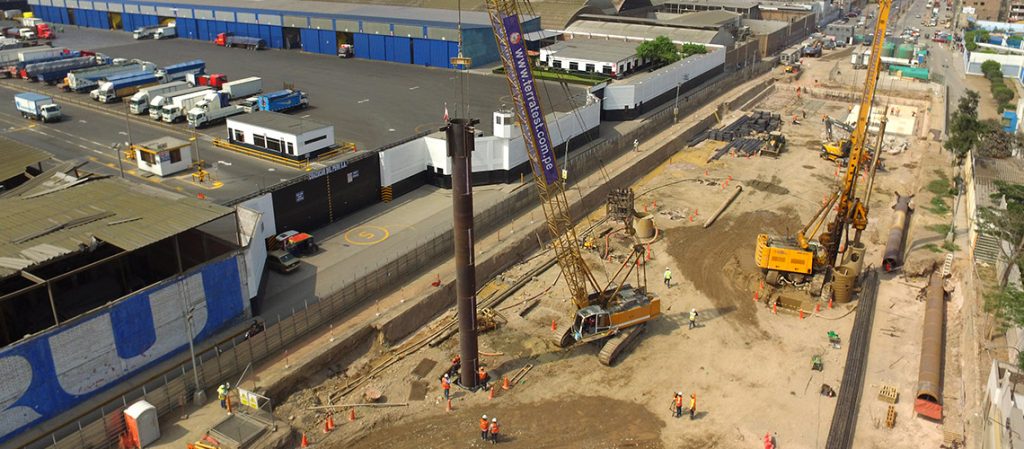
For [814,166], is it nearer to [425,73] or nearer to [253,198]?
[425,73]

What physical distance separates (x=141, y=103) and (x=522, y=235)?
40502 millimetres

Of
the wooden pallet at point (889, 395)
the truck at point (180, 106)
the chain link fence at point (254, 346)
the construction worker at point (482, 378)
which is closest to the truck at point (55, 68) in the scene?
the truck at point (180, 106)

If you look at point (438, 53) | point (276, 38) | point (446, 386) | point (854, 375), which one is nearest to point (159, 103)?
point (438, 53)

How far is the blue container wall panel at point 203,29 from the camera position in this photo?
356 feet

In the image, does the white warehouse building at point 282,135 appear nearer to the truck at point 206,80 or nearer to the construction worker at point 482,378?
the truck at point 206,80

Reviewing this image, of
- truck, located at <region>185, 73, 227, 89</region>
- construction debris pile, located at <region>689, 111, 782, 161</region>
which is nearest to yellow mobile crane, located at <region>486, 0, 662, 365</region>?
construction debris pile, located at <region>689, 111, 782, 161</region>

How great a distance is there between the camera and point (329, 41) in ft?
327

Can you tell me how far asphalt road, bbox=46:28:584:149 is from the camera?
2591 inches

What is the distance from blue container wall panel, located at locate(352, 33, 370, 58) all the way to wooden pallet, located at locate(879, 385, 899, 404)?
78218mm

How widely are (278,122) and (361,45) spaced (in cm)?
4268

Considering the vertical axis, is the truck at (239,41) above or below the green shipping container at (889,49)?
above

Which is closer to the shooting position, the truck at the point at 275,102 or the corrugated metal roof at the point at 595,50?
the truck at the point at 275,102

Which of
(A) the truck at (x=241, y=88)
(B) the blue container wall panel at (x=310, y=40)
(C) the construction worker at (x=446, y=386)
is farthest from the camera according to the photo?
(B) the blue container wall panel at (x=310, y=40)

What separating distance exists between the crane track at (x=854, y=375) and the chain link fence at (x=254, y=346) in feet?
81.6
